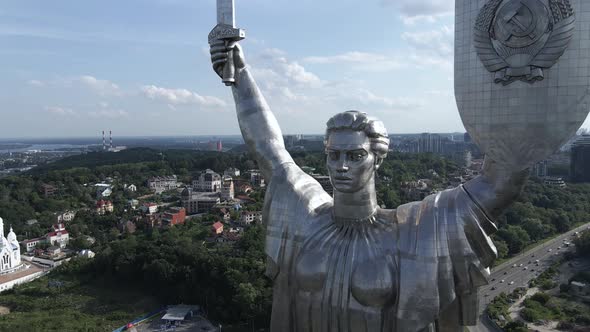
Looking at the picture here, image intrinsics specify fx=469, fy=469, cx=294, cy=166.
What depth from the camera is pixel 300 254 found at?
4582 millimetres

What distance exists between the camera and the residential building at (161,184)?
5550cm

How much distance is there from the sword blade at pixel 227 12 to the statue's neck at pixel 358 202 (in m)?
2.39

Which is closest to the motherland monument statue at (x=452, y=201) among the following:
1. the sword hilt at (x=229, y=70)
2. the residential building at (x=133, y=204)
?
the sword hilt at (x=229, y=70)

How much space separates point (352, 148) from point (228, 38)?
2.19 meters

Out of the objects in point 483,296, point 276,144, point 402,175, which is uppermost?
point 276,144

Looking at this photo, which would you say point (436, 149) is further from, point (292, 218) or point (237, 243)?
point (292, 218)

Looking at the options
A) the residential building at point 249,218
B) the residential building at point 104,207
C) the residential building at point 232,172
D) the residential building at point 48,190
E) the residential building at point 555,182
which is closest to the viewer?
the residential building at point 249,218

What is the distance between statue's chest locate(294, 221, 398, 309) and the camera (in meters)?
4.09

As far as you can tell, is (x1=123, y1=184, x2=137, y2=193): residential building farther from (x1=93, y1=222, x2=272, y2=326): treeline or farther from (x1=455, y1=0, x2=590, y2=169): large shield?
(x1=455, y1=0, x2=590, y2=169): large shield

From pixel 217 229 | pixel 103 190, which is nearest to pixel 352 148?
pixel 217 229

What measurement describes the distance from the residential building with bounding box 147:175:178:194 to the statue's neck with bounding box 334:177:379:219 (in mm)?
52397

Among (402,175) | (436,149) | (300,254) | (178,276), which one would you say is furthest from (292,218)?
(436,149)

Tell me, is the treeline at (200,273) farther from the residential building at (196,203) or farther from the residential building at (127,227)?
the residential building at (196,203)

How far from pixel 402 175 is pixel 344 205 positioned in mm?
47254
